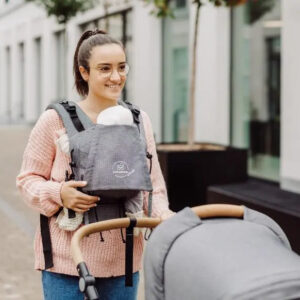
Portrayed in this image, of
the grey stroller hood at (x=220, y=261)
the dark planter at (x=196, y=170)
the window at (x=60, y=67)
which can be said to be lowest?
the dark planter at (x=196, y=170)

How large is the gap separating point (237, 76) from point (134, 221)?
8903 millimetres

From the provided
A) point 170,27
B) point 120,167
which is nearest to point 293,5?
point 170,27

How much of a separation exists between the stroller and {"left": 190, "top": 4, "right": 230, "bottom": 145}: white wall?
30.0 feet

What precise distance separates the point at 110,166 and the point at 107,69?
0.36 m

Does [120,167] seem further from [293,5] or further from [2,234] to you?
[293,5]

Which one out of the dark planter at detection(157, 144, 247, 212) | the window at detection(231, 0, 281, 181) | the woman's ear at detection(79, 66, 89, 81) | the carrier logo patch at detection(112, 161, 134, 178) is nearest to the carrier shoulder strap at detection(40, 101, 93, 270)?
the woman's ear at detection(79, 66, 89, 81)

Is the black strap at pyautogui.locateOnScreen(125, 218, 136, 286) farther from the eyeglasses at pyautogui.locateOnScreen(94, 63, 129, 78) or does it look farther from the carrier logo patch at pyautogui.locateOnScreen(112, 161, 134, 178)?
the eyeglasses at pyautogui.locateOnScreen(94, 63, 129, 78)

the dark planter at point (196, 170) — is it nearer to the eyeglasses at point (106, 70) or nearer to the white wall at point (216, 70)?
the white wall at point (216, 70)

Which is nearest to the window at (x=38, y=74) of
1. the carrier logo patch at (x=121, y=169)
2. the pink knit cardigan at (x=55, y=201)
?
the pink knit cardigan at (x=55, y=201)

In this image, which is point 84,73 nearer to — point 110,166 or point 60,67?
point 110,166

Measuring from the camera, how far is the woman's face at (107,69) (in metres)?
2.65

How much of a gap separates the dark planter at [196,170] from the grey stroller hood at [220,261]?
20.3 ft

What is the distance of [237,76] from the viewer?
11164 millimetres

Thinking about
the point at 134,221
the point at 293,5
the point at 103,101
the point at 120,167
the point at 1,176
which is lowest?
the point at 1,176
